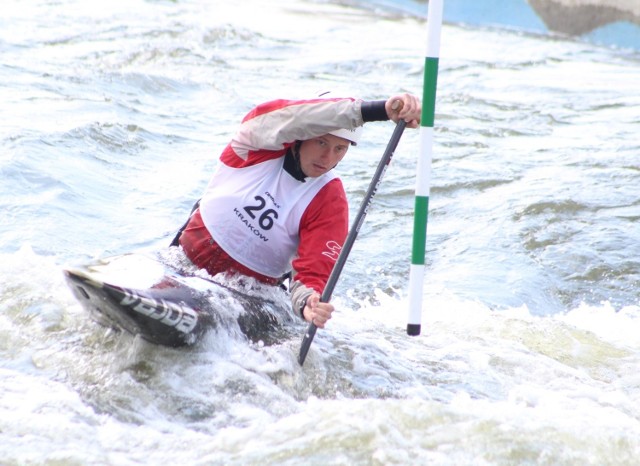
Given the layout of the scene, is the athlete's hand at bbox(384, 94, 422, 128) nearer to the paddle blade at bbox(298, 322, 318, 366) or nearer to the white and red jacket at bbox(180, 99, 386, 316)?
the white and red jacket at bbox(180, 99, 386, 316)

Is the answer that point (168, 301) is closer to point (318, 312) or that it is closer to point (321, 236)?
point (318, 312)

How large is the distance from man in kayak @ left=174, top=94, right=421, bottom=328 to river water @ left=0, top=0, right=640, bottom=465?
0.43 m

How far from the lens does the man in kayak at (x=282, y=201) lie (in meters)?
4.37

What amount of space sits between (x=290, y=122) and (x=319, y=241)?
564 millimetres

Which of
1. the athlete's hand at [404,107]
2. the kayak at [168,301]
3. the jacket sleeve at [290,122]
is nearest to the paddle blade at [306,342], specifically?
the kayak at [168,301]

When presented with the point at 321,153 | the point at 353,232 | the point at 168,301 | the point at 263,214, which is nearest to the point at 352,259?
the point at 263,214

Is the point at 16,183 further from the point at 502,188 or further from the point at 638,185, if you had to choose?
the point at 638,185

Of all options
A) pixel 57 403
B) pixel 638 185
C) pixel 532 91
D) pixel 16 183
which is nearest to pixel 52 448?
pixel 57 403

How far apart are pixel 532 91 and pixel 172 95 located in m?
4.73

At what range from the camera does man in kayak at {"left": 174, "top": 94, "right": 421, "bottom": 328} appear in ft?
14.3

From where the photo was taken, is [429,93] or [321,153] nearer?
[429,93]

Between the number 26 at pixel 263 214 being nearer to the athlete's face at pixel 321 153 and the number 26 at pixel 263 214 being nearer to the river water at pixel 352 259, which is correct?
the athlete's face at pixel 321 153

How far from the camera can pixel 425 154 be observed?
4055 millimetres

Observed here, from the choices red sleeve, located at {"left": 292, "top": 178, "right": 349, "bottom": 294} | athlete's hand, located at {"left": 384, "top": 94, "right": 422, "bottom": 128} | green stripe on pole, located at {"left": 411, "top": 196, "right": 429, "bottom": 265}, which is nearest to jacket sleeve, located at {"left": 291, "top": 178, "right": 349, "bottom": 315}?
red sleeve, located at {"left": 292, "top": 178, "right": 349, "bottom": 294}
